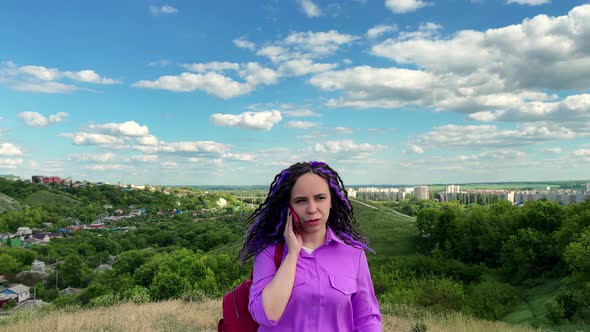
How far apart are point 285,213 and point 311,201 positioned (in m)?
0.19

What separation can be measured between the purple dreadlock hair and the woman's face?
51 mm

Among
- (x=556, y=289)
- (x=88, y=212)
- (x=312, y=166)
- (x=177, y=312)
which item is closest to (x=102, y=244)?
(x=88, y=212)

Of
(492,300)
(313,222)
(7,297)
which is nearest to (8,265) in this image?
(7,297)

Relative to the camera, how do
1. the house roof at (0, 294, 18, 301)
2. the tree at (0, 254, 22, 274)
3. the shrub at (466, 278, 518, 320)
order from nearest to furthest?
the shrub at (466, 278, 518, 320) → the house roof at (0, 294, 18, 301) → the tree at (0, 254, 22, 274)

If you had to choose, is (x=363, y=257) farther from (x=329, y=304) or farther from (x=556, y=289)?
(x=556, y=289)

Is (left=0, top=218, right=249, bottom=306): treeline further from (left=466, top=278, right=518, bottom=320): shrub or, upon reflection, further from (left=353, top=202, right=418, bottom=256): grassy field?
(left=353, top=202, right=418, bottom=256): grassy field

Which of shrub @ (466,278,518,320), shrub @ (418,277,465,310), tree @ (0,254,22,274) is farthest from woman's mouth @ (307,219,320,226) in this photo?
tree @ (0,254,22,274)

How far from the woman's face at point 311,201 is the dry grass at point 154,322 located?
661 centimetres

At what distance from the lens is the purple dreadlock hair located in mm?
2336

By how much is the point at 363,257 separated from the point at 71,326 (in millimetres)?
7367

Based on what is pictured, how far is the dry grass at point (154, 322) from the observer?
25.3 ft

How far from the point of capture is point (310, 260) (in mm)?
2152

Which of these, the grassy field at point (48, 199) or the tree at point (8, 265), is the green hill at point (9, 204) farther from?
the tree at point (8, 265)

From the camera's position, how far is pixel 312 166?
2387 mm
